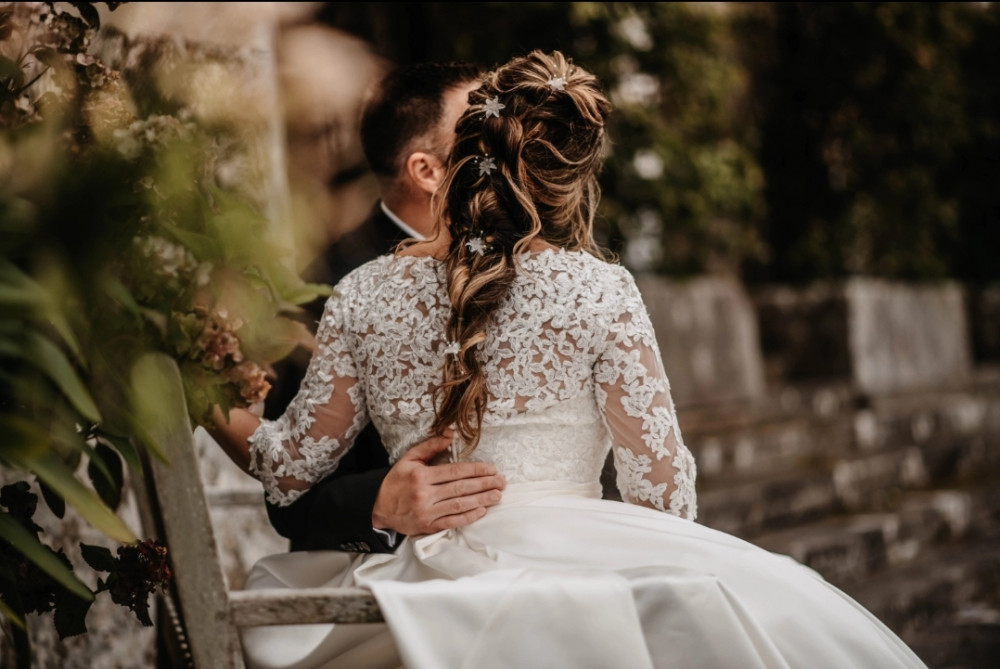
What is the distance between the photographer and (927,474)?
264 inches

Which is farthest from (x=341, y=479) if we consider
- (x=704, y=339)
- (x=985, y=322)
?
(x=985, y=322)

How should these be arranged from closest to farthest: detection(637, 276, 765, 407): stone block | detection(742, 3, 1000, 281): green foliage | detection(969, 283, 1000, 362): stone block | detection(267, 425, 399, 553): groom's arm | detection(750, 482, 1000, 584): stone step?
detection(267, 425, 399, 553): groom's arm < detection(750, 482, 1000, 584): stone step < detection(637, 276, 765, 407): stone block < detection(742, 3, 1000, 281): green foliage < detection(969, 283, 1000, 362): stone block

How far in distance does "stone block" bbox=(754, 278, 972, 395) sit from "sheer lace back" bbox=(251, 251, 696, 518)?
578 centimetres

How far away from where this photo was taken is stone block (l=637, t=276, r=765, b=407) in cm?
699

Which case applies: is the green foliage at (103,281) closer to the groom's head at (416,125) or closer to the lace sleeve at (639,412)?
the lace sleeve at (639,412)

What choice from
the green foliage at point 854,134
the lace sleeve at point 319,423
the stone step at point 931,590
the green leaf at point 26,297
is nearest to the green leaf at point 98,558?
the lace sleeve at point 319,423

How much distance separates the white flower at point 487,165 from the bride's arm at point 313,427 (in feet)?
1.28

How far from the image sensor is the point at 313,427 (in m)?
2.24

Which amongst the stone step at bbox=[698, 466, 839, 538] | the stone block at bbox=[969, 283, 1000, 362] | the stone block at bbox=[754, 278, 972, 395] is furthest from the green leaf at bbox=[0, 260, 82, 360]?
the stone block at bbox=[969, 283, 1000, 362]

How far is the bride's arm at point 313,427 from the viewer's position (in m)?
2.23

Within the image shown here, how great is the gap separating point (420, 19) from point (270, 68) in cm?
114

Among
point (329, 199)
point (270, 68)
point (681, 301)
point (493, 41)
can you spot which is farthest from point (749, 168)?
point (270, 68)

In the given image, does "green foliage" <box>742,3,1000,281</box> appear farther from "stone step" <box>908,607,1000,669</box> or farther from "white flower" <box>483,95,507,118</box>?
"white flower" <box>483,95,507,118</box>

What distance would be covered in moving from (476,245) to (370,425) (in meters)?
0.70
